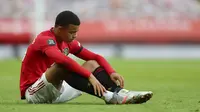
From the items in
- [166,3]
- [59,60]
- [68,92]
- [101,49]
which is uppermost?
[59,60]

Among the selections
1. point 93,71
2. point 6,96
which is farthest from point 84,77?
point 6,96

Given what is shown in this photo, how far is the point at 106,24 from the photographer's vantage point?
27.1 meters

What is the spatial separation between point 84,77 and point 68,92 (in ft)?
2.21

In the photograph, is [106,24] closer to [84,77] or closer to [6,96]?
[6,96]

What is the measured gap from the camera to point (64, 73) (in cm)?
664

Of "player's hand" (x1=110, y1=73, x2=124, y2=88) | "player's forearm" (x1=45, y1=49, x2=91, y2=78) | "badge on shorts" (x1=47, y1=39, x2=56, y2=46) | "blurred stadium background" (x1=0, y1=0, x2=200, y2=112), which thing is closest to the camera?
"player's forearm" (x1=45, y1=49, x2=91, y2=78)

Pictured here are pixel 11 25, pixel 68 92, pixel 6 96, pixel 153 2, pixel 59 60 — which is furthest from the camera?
pixel 153 2

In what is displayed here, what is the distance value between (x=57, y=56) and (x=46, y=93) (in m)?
0.63

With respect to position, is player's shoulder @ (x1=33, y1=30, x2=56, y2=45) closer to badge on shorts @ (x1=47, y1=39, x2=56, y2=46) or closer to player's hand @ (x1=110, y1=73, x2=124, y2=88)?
badge on shorts @ (x1=47, y1=39, x2=56, y2=46)

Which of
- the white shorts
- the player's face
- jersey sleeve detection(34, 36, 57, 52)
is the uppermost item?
the player's face

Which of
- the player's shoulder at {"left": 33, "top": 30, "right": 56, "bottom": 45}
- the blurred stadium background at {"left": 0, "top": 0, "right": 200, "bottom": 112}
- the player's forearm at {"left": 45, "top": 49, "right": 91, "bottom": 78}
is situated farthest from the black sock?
the blurred stadium background at {"left": 0, "top": 0, "right": 200, "bottom": 112}

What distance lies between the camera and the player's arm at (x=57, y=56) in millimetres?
6496

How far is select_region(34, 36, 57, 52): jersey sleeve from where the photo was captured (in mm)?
6743

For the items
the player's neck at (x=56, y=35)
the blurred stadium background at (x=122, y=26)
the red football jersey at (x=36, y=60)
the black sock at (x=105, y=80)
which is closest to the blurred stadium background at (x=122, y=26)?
the blurred stadium background at (x=122, y=26)
